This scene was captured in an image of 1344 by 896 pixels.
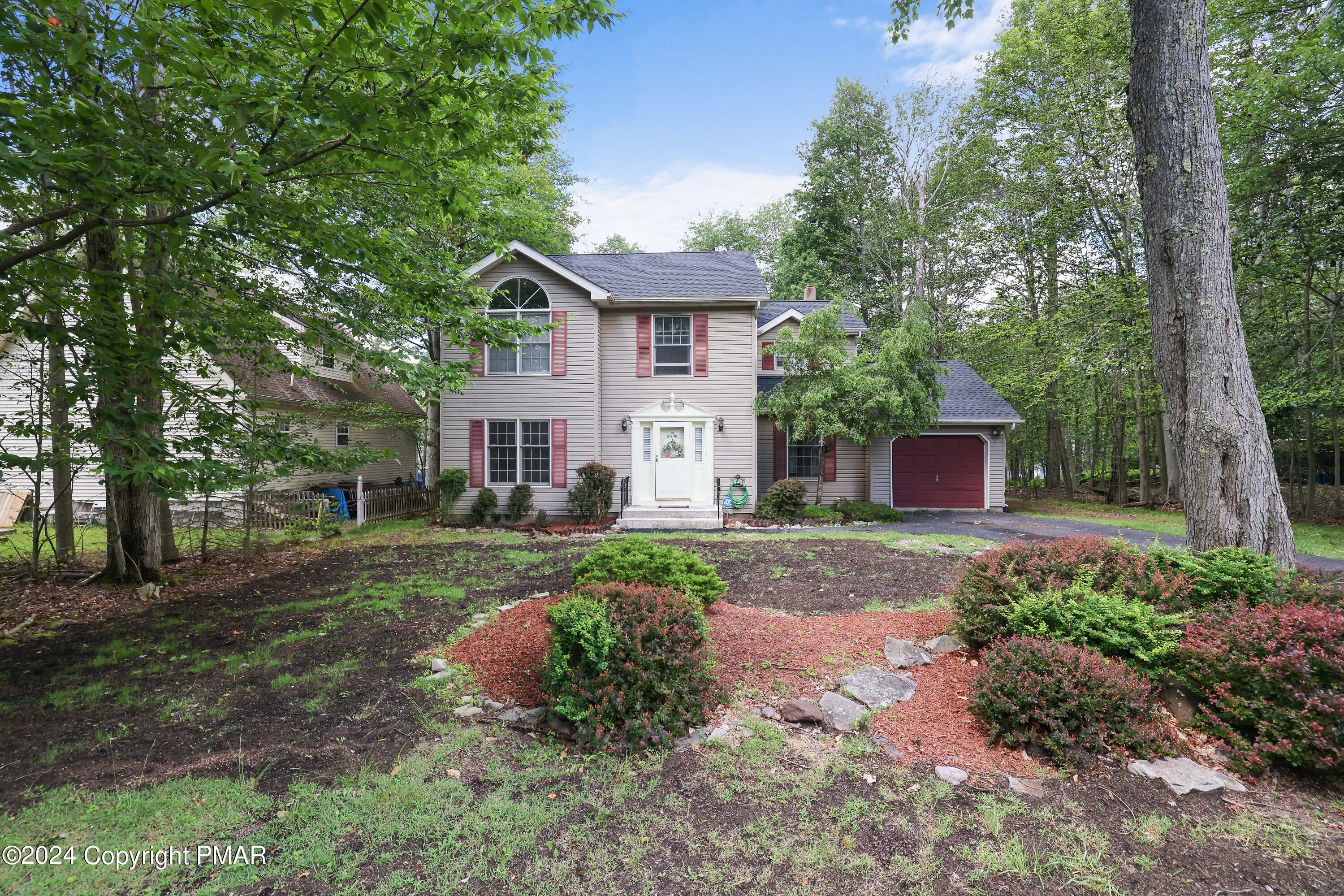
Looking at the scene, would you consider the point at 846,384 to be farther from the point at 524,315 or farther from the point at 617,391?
the point at 524,315

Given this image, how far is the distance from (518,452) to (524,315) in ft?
10.8

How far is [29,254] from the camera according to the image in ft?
11.7

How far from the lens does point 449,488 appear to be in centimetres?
1254

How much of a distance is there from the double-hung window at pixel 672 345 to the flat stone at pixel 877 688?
1004 centimetres

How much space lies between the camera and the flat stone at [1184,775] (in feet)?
8.70

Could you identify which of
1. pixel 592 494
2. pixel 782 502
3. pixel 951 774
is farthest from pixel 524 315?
pixel 951 774

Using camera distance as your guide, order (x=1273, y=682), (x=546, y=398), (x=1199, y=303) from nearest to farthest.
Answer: (x=1273, y=682)
(x=1199, y=303)
(x=546, y=398)

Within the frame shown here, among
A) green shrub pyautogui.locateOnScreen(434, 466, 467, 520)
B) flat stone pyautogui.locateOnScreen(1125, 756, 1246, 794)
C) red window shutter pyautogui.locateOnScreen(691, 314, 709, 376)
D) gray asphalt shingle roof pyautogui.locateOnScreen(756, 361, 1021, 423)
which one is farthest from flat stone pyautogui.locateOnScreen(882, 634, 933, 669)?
green shrub pyautogui.locateOnScreen(434, 466, 467, 520)

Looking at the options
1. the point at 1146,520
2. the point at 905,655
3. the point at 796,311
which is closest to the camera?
the point at 905,655

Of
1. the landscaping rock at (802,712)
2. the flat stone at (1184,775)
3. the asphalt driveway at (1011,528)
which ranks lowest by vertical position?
the asphalt driveway at (1011,528)

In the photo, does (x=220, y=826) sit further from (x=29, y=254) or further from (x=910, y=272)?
(x=910, y=272)

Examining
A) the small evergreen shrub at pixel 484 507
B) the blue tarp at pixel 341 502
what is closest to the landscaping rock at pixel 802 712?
the small evergreen shrub at pixel 484 507

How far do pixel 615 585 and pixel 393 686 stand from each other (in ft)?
5.91

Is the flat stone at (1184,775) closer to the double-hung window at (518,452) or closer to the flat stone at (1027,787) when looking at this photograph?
the flat stone at (1027,787)
